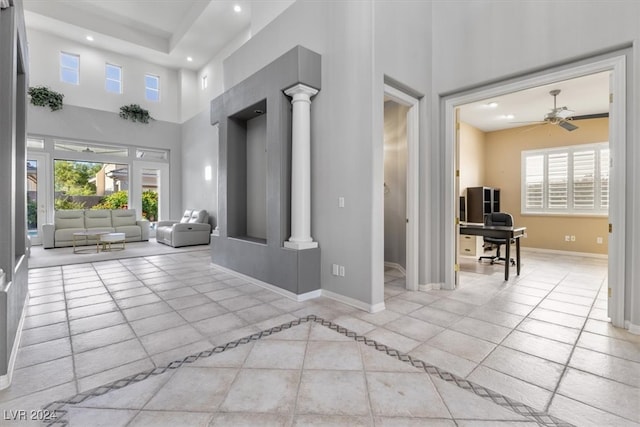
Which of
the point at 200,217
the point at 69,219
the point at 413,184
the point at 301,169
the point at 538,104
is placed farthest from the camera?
the point at 200,217

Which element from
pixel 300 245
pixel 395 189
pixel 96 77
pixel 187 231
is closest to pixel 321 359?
pixel 300 245

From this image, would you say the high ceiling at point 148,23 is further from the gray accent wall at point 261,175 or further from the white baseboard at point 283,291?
the white baseboard at point 283,291

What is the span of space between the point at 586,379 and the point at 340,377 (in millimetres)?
1583

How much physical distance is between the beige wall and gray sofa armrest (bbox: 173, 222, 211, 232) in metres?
7.72

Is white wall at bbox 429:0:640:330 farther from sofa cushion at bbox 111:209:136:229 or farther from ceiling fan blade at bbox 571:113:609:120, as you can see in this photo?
sofa cushion at bbox 111:209:136:229

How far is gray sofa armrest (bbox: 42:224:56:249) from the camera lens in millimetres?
7219

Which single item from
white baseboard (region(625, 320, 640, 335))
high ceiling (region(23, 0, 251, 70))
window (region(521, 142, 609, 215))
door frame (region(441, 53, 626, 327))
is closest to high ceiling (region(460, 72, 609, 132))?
window (region(521, 142, 609, 215))

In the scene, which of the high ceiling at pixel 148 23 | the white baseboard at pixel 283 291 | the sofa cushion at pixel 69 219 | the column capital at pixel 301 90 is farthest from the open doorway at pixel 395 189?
the sofa cushion at pixel 69 219

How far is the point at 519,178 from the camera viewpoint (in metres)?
7.75

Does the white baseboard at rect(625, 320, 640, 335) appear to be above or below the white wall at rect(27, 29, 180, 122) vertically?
below

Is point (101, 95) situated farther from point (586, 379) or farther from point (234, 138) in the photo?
point (586, 379)

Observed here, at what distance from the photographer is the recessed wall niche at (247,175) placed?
485cm

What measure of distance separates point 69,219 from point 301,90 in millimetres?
7517

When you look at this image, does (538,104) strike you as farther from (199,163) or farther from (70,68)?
(70,68)
